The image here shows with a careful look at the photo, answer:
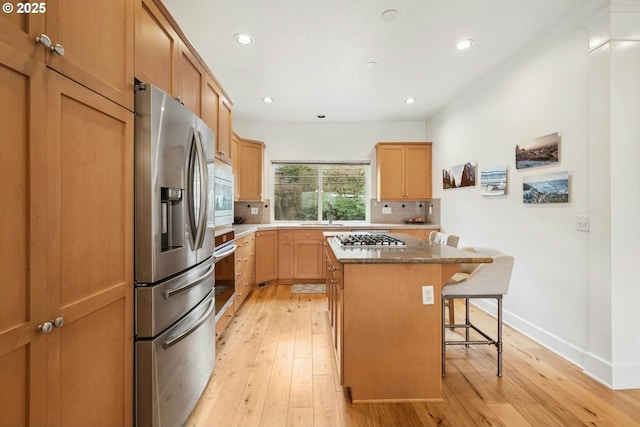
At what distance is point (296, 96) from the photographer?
3.78m

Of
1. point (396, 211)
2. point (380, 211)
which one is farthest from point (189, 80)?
point (396, 211)

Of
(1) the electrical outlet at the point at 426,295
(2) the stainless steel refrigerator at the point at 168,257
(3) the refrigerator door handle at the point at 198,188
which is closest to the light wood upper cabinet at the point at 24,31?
(2) the stainless steel refrigerator at the point at 168,257

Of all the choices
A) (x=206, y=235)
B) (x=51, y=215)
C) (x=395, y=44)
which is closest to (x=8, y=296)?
(x=51, y=215)

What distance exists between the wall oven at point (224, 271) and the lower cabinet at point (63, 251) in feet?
3.50

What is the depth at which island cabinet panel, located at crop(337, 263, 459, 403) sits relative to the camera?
5.49ft

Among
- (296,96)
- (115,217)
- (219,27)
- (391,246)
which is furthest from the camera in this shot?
(296,96)

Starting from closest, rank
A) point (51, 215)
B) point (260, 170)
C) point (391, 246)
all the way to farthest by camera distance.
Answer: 1. point (51, 215)
2. point (391, 246)
3. point (260, 170)

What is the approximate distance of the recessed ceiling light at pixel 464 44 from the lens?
252 cm

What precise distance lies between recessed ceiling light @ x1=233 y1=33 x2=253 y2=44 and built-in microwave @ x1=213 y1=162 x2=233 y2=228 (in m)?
1.15

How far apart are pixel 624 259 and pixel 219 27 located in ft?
11.7

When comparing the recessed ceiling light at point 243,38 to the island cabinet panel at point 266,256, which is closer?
the recessed ceiling light at point 243,38

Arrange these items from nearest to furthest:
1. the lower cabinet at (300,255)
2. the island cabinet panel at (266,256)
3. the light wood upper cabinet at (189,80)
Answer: the light wood upper cabinet at (189,80)
the island cabinet panel at (266,256)
the lower cabinet at (300,255)

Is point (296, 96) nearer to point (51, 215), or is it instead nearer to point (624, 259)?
point (51, 215)

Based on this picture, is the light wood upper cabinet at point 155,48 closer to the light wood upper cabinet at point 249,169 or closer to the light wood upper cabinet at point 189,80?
the light wood upper cabinet at point 189,80
